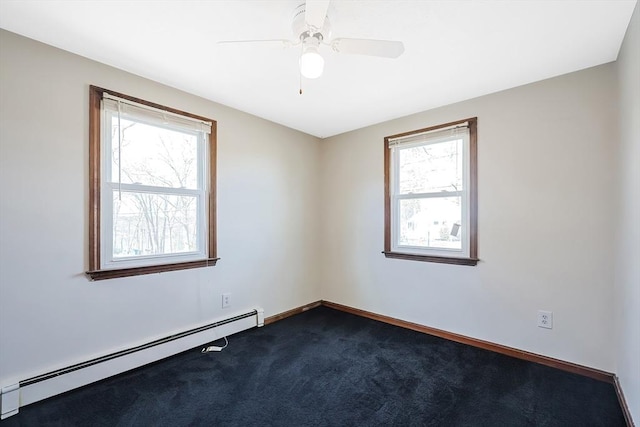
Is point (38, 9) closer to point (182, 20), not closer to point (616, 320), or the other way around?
point (182, 20)

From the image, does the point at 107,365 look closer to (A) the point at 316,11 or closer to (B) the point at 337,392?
(B) the point at 337,392

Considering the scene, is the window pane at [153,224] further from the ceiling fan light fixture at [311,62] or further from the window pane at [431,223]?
the window pane at [431,223]

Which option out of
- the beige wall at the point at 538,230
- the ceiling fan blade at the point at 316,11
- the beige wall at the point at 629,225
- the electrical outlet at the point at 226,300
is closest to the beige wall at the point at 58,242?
the electrical outlet at the point at 226,300

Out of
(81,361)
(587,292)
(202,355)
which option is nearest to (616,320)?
Answer: (587,292)

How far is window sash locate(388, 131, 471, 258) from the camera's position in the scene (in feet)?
9.21

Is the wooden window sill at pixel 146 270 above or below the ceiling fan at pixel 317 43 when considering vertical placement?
below

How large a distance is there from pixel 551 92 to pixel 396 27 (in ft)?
5.03

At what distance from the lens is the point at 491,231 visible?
2.64 metres

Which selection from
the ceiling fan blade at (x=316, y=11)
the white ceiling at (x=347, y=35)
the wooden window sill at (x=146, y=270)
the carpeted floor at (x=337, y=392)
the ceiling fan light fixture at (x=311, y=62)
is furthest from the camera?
the wooden window sill at (x=146, y=270)

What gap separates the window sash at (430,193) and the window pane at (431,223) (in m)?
0.03

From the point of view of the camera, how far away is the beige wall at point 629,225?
1575 mm

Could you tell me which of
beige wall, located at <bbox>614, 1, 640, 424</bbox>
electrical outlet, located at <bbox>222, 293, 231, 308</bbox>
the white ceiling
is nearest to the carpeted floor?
beige wall, located at <bbox>614, 1, 640, 424</bbox>

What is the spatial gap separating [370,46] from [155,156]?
76.7 inches

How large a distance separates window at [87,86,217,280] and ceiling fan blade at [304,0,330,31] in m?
1.69
